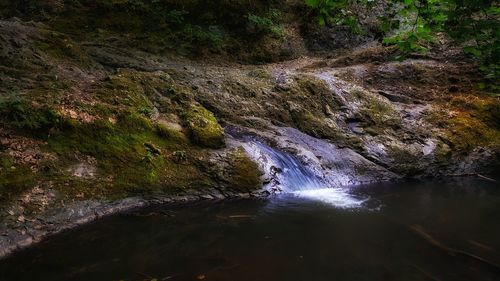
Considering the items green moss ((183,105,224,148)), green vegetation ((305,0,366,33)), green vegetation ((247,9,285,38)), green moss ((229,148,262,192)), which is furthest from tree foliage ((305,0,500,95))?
green vegetation ((247,9,285,38))

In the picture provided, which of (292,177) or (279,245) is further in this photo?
(292,177)

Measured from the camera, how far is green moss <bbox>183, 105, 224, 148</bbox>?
7.37 meters

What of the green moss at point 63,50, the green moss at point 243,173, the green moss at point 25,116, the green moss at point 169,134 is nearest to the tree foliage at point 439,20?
the green moss at point 243,173

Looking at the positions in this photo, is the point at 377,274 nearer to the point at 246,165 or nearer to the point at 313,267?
the point at 313,267

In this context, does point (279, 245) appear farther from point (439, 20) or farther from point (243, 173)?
point (439, 20)

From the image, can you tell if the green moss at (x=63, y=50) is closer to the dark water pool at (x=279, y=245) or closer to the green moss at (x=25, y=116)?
the green moss at (x=25, y=116)

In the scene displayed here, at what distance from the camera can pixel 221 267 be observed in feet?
13.9

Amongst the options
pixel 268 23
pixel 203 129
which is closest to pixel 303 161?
pixel 203 129

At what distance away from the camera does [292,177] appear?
7.78 m

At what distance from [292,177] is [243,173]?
114 cm

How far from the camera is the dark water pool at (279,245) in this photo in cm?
420

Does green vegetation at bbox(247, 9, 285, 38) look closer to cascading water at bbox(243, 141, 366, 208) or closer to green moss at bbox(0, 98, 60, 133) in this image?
cascading water at bbox(243, 141, 366, 208)

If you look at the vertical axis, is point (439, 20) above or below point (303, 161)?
above

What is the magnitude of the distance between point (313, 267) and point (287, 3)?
13.0 meters
